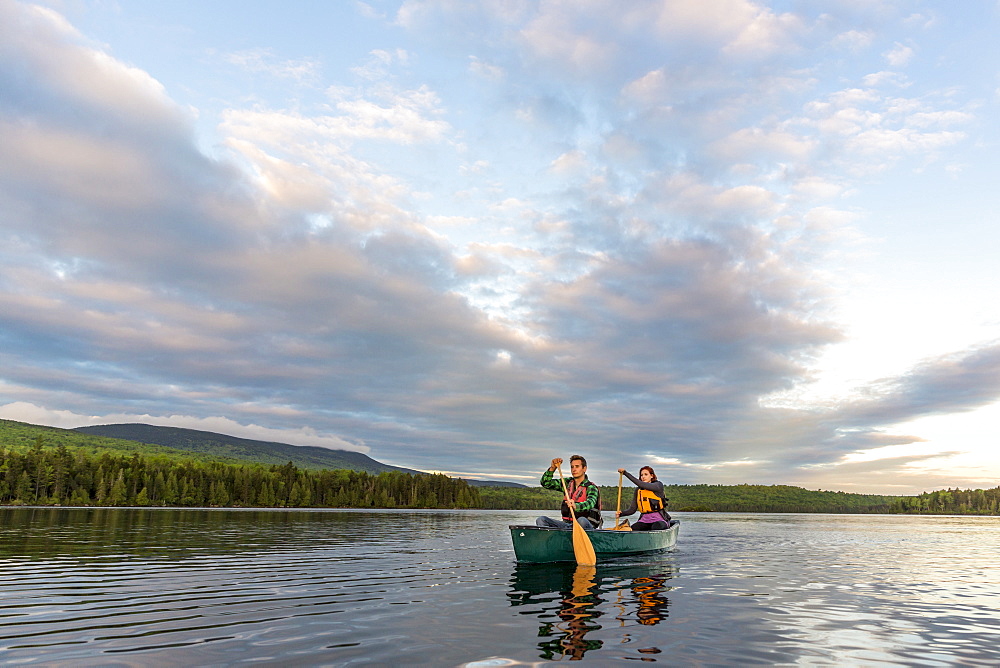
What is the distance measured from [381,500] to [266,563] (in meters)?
159

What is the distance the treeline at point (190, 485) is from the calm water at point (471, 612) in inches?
5353

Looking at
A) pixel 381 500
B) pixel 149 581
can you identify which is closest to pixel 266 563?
pixel 149 581

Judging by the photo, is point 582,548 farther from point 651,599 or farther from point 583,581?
point 651,599

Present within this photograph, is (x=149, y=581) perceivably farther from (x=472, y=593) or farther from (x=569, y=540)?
(x=569, y=540)

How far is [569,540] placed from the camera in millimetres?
24750

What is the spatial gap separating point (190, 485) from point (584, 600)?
160 metres

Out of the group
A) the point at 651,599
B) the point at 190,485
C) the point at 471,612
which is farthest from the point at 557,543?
the point at 190,485

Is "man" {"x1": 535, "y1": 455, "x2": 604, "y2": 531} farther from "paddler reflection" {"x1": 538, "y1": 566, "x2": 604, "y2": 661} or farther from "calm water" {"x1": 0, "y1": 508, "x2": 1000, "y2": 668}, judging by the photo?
"paddler reflection" {"x1": 538, "y1": 566, "x2": 604, "y2": 661}

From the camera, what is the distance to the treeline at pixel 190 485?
13900 cm

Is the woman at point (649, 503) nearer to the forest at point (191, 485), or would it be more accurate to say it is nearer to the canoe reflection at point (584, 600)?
the canoe reflection at point (584, 600)

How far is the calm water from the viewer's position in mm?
10750

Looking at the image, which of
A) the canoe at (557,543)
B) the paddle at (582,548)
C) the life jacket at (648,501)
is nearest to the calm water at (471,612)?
the paddle at (582,548)

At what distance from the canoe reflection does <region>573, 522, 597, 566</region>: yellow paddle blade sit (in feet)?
0.81

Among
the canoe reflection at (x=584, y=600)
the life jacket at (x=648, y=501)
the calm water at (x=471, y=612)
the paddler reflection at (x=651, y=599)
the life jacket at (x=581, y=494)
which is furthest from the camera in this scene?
the life jacket at (x=648, y=501)
